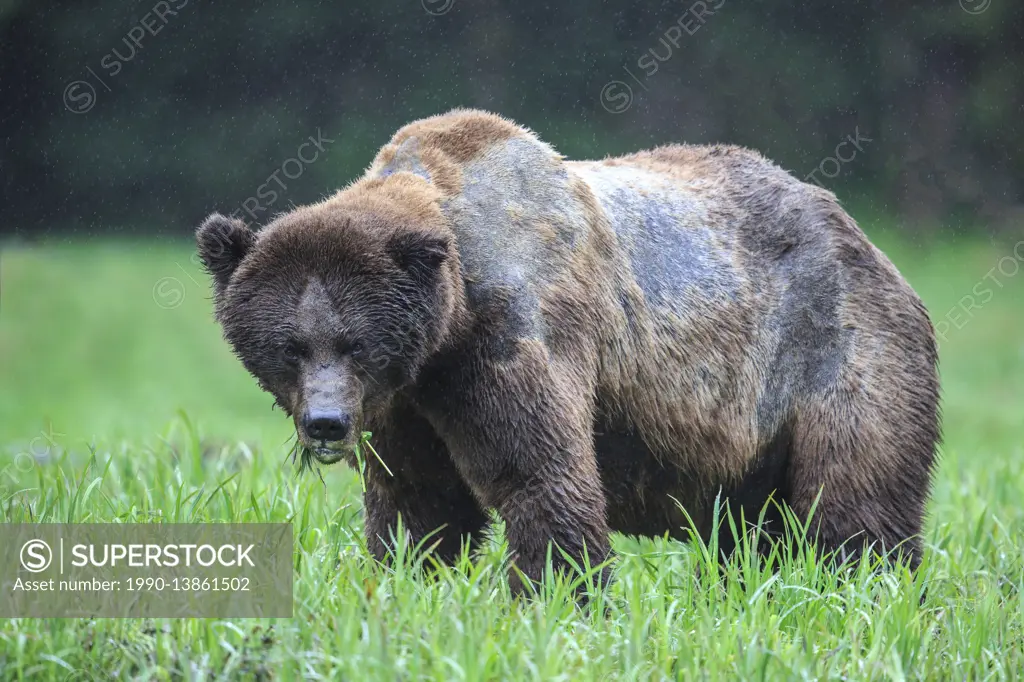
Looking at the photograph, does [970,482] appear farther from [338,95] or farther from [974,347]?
[338,95]

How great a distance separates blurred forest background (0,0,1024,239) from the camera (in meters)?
19.3

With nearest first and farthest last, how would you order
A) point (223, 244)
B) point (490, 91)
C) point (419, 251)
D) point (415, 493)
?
point (419, 251) < point (223, 244) < point (415, 493) < point (490, 91)

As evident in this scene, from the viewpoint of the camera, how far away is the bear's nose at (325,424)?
13.8 feet

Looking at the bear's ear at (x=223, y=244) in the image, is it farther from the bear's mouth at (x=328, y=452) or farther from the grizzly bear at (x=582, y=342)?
the bear's mouth at (x=328, y=452)

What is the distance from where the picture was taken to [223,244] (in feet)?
14.8

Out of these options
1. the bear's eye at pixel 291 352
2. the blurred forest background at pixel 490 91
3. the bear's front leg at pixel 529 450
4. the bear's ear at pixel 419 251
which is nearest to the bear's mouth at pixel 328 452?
the bear's eye at pixel 291 352

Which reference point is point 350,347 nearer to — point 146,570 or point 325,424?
point 325,424

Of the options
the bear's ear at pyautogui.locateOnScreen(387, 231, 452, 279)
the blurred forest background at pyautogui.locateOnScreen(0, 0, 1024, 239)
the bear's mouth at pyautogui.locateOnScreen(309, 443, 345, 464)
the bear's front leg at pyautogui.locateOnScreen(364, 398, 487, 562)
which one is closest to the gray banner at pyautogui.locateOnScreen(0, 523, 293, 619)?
the bear's mouth at pyautogui.locateOnScreen(309, 443, 345, 464)

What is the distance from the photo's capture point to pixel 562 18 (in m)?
19.1

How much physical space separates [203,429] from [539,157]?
A: 5240 millimetres

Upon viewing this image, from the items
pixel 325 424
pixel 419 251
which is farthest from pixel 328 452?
pixel 419 251

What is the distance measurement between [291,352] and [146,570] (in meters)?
0.87

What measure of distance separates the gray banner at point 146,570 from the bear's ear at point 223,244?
882 millimetres

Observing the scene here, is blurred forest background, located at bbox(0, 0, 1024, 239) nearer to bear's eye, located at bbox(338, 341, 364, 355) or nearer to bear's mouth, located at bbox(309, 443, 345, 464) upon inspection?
bear's eye, located at bbox(338, 341, 364, 355)
